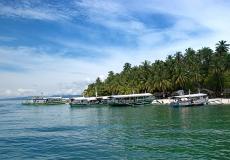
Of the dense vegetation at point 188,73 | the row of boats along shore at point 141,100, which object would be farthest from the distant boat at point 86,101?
the dense vegetation at point 188,73

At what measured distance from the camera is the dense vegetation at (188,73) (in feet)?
411

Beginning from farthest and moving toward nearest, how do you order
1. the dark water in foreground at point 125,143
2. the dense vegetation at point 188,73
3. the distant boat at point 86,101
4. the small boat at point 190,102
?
the distant boat at point 86,101
the dense vegetation at point 188,73
the small boat at point 190,102
the dark water in foreground at point 125,143

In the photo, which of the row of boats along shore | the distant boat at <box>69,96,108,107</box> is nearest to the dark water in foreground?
the row of boats along shore

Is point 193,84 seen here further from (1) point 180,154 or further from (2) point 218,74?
(1) point 180,154

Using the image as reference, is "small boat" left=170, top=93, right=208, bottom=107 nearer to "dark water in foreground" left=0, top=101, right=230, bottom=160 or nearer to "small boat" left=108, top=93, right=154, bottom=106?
A: "small boat" left=108, top=93, right=154, bottom=106

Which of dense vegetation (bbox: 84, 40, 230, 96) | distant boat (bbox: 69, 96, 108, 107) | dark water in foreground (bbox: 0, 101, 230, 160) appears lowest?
dark water in foreground (bbox: 0, 101, 230, 160)

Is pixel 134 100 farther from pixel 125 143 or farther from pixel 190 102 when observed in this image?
Answer: pixel 125 143

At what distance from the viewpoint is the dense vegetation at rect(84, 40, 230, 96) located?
411 ft

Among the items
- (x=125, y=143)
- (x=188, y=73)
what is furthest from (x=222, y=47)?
(x=125, y=143)

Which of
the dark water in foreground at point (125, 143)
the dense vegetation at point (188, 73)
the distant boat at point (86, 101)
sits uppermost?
the dense vegetation at point (188, 73)

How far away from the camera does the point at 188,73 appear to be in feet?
416

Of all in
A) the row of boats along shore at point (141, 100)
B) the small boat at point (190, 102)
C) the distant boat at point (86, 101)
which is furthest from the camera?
the distant boat at point (86, 101)

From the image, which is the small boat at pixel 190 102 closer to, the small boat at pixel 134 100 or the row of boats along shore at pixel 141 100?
the row of boats along shore at pixel 141 100

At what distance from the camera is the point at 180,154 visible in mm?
34344
